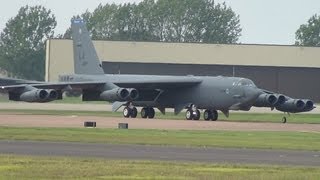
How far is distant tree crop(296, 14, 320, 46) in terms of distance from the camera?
6339 inches

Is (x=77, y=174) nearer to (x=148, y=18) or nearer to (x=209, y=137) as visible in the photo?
(x=209, y=137)

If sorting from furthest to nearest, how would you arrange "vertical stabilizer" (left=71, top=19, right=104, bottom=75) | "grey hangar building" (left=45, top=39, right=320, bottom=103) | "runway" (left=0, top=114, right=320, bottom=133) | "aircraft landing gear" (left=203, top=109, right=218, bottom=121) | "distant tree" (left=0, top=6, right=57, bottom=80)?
"distant tree" (left=0, top=6, right=57, bottom=80) → "grey hangar building" (left=45, top=39, right=320, bottom=103) → "vertical stabilizer" (left=71, top=19, right=104, bottom=75) → "aircraft landing gear" (left=203, top=109, right=218, bottom=121) → "runway" (left=0, top=114, right=320, bottom=133)

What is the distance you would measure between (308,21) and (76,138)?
5210 inches

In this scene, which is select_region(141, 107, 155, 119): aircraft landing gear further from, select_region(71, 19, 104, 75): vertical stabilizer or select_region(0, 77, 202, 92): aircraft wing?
select_region(71, 19, 104, 75): vertical stabilizer

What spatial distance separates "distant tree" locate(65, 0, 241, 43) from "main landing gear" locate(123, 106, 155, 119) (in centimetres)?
9764

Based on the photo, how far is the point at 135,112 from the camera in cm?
6500

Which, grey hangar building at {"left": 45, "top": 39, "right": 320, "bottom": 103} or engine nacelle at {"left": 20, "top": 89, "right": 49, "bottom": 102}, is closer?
engine nacelle at {"left": 20, "top": 89, "right": 49, "bottom": 102}

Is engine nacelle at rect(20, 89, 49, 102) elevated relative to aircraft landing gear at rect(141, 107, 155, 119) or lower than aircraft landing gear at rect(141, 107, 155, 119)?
elevated

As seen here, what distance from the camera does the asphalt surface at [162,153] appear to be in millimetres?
28078

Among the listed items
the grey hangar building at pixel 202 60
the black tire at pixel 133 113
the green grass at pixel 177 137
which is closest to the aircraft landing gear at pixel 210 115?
the black tire at pixel 133 113

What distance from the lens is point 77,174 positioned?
74.9 feet

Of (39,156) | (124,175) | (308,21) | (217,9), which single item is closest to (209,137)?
(39,156)

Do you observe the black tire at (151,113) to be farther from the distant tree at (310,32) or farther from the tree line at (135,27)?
the distant tree at (310,32)

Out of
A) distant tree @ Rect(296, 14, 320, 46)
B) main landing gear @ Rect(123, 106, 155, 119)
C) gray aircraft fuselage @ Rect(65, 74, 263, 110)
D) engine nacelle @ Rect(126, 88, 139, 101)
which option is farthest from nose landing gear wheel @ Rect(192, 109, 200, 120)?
distant tree @ Rect(296, 14, 320, 46)
